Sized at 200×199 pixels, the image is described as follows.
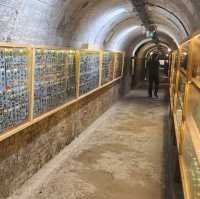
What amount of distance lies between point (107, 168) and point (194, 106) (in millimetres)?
2345

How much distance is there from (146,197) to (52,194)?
121cm

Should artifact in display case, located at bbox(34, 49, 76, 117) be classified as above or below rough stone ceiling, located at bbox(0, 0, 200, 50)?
below

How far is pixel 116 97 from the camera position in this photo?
40.9 ft

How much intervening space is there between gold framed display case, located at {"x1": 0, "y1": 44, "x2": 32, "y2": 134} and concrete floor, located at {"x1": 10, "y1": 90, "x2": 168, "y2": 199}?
1004 mm

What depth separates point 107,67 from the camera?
9.45m

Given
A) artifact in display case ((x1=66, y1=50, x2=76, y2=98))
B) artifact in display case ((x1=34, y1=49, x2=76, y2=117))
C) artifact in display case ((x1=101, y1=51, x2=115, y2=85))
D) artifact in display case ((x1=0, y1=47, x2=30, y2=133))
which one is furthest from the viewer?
artifact in display case ((x1=101, y1=51, x2=115, y2=85))

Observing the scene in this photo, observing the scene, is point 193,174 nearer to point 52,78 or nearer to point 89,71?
point 52,78

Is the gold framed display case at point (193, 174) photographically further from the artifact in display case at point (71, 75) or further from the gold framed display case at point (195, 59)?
the artifact in display case at point (71, 75)

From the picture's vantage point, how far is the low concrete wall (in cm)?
382

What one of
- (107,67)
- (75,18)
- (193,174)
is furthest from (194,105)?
(107,67)

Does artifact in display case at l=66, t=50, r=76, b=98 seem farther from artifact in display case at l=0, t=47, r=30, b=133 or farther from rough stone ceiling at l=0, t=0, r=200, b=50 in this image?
artifact in display case at l=0, t=47, r=30, b=133

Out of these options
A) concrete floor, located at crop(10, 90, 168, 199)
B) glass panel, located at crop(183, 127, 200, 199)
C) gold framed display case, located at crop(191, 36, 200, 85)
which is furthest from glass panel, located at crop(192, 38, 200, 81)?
concrete floor, located at crop(10, 90, 168, 199)

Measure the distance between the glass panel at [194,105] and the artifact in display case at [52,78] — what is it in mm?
2039

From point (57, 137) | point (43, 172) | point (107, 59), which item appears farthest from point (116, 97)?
point (43, 172)
